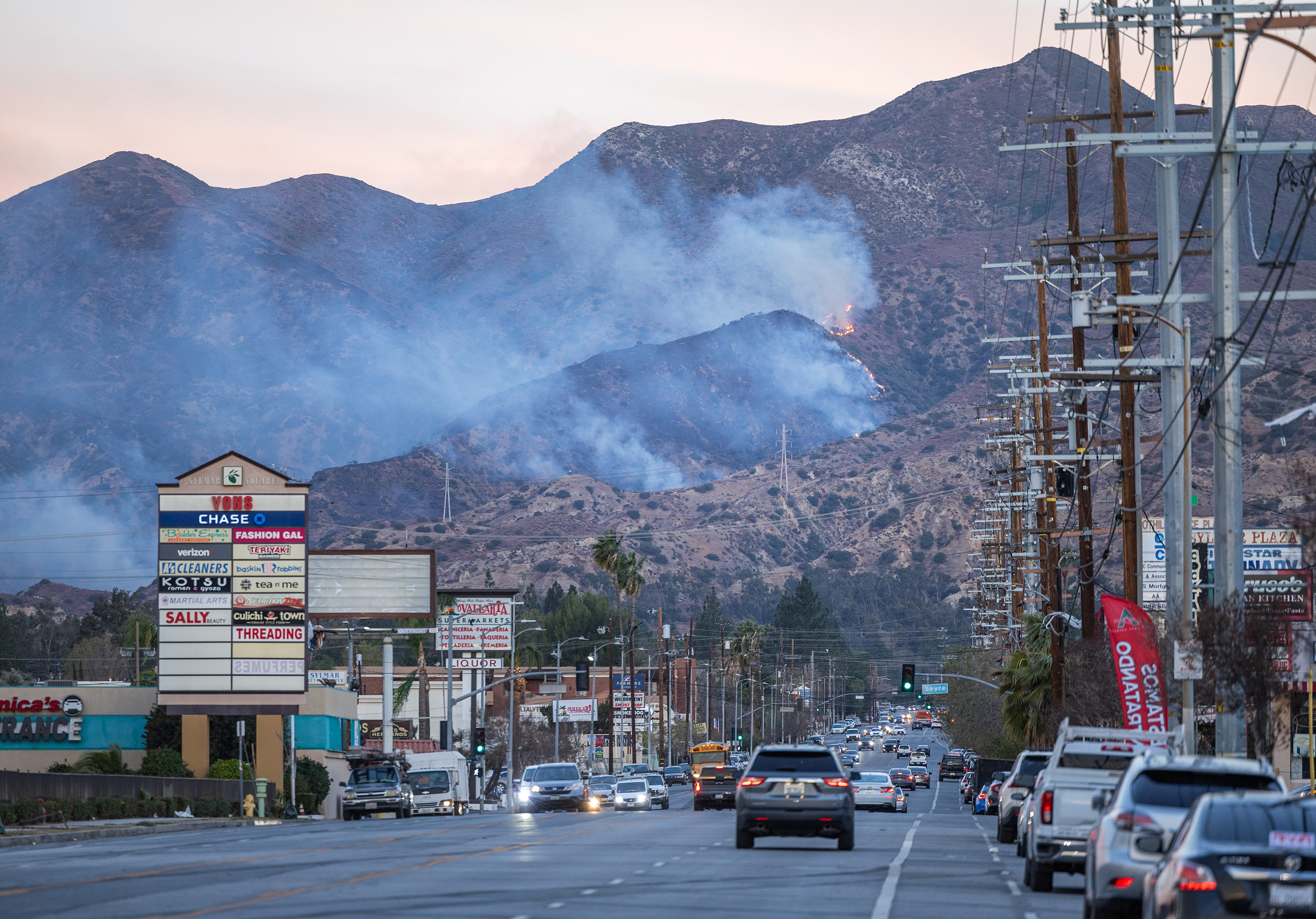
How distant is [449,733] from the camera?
3524 inches

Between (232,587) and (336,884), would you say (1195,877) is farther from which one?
(232,587)

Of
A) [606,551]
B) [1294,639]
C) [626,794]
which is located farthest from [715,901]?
[606,551]

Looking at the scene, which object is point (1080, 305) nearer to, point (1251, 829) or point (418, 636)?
point (1251, 829)

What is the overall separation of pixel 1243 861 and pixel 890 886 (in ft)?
38.0

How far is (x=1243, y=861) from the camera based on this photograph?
40.9 feet

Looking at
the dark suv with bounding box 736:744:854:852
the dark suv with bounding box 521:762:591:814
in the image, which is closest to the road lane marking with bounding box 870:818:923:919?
the dark suv with bounding box 736:744:854:852

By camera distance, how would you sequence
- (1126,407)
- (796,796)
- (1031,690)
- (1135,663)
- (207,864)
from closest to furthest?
(207,864)
(796,796)
(1135,663)
(1126,407)
(1031,690)

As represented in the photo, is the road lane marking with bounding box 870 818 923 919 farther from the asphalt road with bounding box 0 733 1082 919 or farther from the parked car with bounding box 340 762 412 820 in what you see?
the parked car with bounding box 340 762 412 820

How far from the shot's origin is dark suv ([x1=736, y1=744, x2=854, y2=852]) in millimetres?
31391

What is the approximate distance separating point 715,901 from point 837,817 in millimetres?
11098

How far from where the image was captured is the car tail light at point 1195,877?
40.9 ft

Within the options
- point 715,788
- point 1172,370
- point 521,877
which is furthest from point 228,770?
point 521,877

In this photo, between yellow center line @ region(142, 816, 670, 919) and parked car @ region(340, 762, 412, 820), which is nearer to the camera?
yellow center line @ region(142, 816, 670, 919)

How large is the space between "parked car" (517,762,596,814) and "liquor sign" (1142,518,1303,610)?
21832 mm
